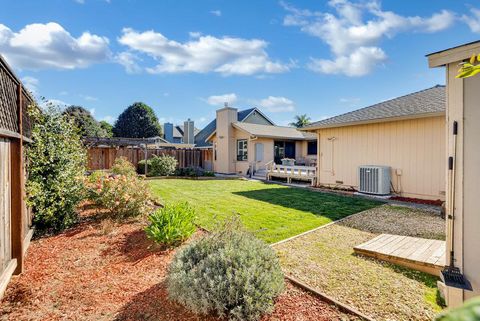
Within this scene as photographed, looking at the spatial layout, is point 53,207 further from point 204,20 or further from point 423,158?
point 423,158

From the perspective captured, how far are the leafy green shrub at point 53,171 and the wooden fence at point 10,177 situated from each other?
114cm


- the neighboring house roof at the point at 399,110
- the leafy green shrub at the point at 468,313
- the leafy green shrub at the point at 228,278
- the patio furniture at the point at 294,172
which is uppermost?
the neighboring house roof at the point at 399,110

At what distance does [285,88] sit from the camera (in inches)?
889

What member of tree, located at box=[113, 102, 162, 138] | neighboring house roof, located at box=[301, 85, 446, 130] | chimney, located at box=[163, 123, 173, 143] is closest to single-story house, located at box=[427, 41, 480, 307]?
neighboring house roof, located at box=[301, 85, 446, 130]

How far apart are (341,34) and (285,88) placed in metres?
12.4

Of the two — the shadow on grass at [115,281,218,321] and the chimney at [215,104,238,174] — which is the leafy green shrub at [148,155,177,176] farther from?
the shadow on grass at [115,281,218,321]

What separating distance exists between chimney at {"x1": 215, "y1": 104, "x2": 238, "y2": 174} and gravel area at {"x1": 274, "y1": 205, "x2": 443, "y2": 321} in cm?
1365

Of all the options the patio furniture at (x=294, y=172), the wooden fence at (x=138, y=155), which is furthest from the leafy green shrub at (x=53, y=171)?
the wooden fence at (x=138, y=155)

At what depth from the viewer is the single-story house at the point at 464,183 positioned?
316 centimetres

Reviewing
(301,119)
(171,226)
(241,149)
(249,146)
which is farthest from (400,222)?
(301,119)

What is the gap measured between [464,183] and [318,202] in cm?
637

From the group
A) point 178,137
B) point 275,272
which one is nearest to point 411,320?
point 275,272

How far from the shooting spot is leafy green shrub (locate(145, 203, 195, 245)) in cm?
495

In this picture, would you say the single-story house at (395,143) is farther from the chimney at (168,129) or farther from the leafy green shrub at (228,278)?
the chimney at (168,129)
